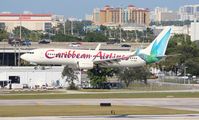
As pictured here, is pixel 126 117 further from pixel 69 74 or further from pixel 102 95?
pixel 69 74

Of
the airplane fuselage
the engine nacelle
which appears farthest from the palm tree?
the airplane fuselage

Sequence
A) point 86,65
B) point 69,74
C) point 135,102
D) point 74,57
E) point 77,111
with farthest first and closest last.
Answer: point 74,57 < point 86,65 < point 69,74 < point 135,102 < point 77,111

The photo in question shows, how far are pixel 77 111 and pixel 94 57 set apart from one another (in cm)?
5158

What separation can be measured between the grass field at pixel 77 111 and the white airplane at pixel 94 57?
44957 mm

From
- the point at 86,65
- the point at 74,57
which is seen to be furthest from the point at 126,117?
the point at 74,57

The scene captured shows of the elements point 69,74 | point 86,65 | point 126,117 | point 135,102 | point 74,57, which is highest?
point 74,57

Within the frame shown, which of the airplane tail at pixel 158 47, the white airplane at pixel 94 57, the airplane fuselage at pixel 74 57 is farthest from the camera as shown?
the airplane tail at pixel 158 47

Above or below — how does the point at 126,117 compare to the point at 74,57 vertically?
below

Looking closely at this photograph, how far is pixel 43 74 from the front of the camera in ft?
393

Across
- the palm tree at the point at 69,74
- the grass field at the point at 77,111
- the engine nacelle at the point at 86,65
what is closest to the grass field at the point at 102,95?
the grass field at the point at 77,111

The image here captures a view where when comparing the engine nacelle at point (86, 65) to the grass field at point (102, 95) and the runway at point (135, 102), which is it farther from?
the runway at point (135, 102)

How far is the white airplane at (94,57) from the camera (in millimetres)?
118269

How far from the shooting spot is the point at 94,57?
118562 mm

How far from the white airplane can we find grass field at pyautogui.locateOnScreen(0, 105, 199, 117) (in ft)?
147
